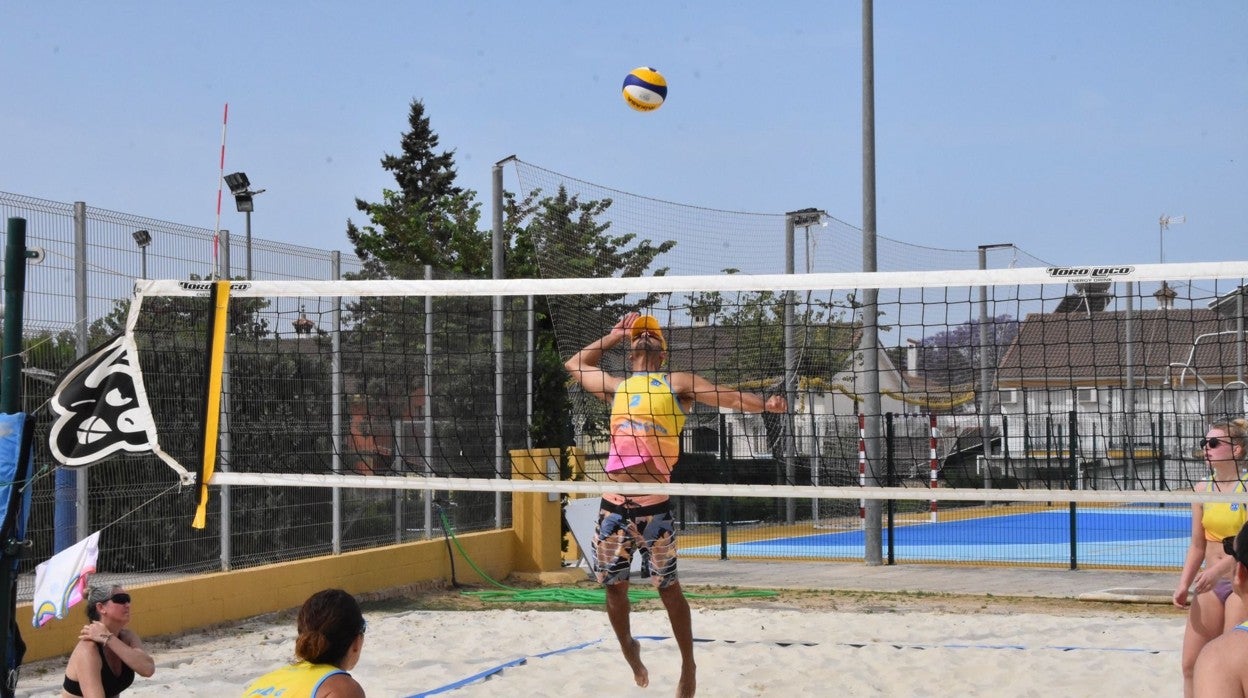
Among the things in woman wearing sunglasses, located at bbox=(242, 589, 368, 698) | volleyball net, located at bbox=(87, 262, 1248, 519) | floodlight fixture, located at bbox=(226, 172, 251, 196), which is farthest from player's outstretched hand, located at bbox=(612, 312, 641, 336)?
floodlight fixture, located at bbox=(226, 172, 251, 196)

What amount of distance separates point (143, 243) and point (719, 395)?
4.37 metres

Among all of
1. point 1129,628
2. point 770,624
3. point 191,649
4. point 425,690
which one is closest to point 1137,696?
point 1129,628

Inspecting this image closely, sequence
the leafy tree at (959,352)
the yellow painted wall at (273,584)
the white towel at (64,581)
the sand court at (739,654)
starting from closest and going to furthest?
the white towel at (64,581) → the sand court at (739,654) → the yellow painted wall at (273,584) → the leafy tree at (959,352)

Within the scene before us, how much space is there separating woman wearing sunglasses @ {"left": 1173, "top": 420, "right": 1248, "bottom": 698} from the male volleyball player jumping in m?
1.98

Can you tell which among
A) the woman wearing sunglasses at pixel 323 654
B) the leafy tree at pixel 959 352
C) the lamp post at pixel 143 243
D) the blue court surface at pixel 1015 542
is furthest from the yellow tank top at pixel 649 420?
the blue court surface at pixel 1015 542

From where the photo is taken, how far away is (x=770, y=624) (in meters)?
8.94

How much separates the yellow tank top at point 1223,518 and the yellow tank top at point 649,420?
7.93ft

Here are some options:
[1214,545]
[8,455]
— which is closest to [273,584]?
[8,455]

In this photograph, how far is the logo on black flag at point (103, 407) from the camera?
224 inches

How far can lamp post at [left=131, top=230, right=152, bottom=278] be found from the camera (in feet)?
27.8

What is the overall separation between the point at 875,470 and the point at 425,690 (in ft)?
23.1

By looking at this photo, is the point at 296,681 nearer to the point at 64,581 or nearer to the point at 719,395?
the point at 64,581

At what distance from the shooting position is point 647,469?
614 centimetres

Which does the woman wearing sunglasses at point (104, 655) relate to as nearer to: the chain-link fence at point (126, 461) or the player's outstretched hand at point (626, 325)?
the chain-link fence at point (126, 461)
